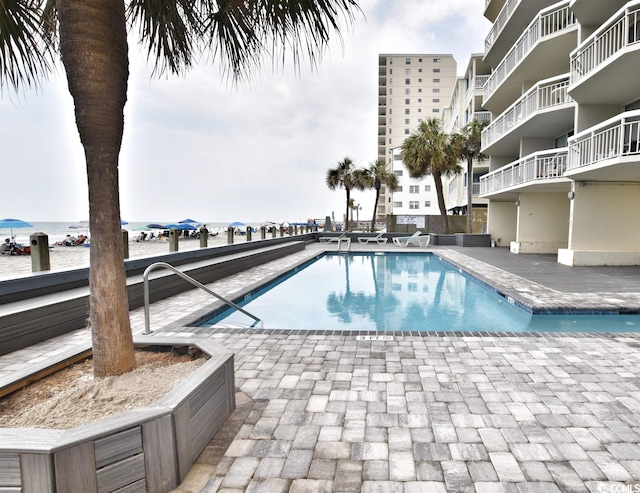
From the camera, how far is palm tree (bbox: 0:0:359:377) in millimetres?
2070

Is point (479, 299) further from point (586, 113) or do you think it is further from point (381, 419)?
point (586, 113)

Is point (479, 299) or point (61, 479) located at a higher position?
point (61, 479)

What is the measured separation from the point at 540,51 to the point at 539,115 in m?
2.71

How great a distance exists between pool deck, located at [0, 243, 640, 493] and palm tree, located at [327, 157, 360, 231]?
29160 millimetres

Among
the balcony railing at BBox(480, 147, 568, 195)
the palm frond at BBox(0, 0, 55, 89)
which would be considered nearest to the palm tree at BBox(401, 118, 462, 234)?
the balcony railing at BBox(480, 147, 568, 195)

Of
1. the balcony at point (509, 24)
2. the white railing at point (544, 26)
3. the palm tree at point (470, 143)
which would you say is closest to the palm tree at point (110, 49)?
the white railing at point (544, 26)

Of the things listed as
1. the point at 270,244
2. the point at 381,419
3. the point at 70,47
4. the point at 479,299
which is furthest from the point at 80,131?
the point at 270,244

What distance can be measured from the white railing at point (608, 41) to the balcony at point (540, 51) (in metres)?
2.56

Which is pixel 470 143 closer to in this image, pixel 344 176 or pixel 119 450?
pixel 344 176

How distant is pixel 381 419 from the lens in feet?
8.68

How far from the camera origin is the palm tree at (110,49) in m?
2.07

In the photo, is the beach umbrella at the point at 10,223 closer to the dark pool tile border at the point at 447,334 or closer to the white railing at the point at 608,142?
the dark pool tile border at the point at 447,334

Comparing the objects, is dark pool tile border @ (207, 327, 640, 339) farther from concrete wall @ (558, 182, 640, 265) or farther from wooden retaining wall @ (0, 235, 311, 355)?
concrete wall @ (558, 182, 640, 265)

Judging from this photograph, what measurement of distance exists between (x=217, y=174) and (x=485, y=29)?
26.1 m
